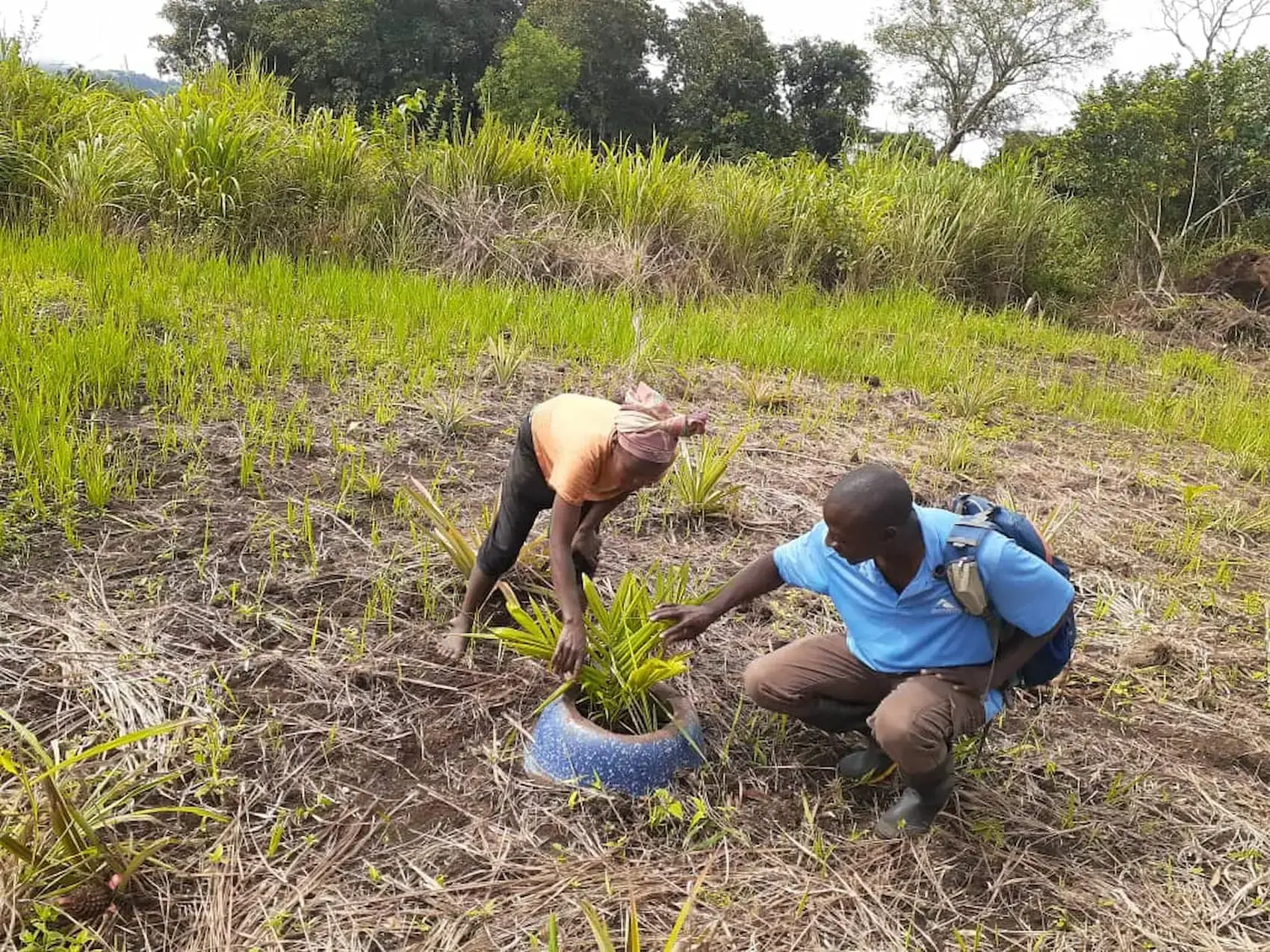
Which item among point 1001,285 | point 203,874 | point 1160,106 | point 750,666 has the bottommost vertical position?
point 203,874

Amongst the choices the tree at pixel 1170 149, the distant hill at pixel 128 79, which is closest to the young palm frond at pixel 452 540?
the distant hill at pixel 128 79

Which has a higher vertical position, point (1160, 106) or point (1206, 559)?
point (1160, 106)

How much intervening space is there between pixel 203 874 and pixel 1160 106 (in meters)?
11.8

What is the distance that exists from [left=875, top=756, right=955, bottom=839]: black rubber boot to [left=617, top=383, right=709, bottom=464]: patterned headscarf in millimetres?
959

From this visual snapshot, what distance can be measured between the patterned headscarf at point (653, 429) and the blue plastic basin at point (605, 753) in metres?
0.67

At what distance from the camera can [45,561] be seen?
8.55ft

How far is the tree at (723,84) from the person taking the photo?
25828mm

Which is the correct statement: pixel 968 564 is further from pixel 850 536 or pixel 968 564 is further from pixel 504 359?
pixel 504 359

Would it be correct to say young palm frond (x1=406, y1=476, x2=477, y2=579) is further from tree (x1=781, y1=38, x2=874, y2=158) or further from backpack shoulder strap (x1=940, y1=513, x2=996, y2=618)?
tree (x1=781, y1=38, x2=874, y2=158)

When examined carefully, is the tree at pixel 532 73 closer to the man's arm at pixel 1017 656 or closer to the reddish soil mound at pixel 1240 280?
the reddish soil mound at pixel 1240 280

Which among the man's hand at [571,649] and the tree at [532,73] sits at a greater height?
the tree at [532,73]

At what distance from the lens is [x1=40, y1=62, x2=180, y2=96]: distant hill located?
718 centimetres

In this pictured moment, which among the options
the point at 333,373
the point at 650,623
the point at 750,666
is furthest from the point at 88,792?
the point at 333,373

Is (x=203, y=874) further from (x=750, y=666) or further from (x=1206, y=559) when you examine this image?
(x=1206, y=559)
